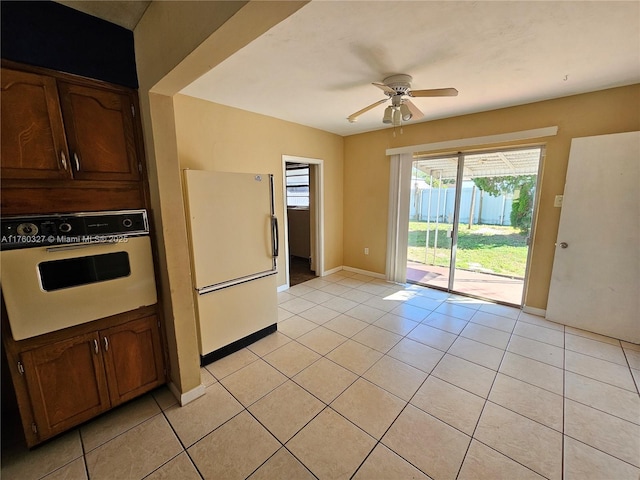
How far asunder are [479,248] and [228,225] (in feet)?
11.9

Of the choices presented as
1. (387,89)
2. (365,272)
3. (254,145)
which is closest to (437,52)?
(387,89)

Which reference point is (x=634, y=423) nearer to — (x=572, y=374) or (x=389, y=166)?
(x=572, y=374)

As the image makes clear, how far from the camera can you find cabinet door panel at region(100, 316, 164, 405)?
1.66 metres

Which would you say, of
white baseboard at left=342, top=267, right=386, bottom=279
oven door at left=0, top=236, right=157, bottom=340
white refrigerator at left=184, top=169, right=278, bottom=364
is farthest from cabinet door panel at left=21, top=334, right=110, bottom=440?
white baseboard at left=342, top=267, right=386, bottom=279

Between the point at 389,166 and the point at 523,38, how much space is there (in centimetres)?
246

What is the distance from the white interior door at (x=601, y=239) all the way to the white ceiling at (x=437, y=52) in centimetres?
67

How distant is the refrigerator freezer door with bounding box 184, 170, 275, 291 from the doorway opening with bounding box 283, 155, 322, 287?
1.72 metres

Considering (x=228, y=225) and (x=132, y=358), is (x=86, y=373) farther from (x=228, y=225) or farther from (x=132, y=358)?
(x=228, y=225)

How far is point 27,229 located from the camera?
4.25 ft

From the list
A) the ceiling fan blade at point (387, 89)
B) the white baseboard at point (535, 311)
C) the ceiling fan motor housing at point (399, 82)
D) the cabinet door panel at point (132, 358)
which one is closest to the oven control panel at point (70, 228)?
the cabinet door panel at point (132, 358)

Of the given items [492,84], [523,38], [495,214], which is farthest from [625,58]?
[495,214]

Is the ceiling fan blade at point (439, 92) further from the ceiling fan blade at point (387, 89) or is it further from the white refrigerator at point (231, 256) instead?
the white refrigerator at point (231, 256)

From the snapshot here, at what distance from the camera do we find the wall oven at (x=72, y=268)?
4.20 ft

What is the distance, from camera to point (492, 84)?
2441mm
